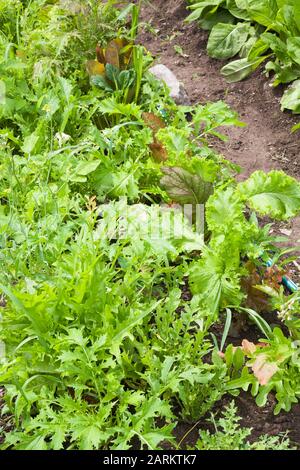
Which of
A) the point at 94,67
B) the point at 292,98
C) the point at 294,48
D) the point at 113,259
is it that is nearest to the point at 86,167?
the point at 113,259

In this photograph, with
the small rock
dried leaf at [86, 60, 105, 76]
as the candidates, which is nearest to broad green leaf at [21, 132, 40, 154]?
dried leaf at [86, 60, 105, 76]

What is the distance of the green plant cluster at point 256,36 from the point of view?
3768mm

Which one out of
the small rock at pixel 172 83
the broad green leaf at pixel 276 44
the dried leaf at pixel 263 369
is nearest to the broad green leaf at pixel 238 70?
the broad green leaf at pixel 276 44

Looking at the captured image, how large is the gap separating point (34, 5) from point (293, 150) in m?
2.01

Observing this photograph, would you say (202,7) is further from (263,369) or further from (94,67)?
(263,369)

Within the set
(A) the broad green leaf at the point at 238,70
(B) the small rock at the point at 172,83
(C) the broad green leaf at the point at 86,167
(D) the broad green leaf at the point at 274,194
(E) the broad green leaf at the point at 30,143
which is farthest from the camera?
(A) the broad green leaf at the point at 238,70

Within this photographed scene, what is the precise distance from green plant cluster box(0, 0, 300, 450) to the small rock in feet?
0.29

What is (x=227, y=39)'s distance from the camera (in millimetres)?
4262

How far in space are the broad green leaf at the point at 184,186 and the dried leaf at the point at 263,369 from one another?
808 mm

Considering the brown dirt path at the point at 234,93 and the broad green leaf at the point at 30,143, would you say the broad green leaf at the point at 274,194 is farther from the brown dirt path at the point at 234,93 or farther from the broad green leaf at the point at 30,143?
the broad green leaf at the point at 30,143

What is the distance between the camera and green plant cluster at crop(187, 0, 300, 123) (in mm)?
3768

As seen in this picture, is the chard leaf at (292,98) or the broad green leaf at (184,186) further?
the chard leaf at (292,98)

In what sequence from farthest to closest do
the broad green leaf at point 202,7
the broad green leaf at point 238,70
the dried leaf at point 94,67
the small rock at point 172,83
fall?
1. the broad green leaf at point 202,7
2. the broad green leaf at point 238,70
3. the small rock at point 172,83
4. the dried leaf at point 94,67

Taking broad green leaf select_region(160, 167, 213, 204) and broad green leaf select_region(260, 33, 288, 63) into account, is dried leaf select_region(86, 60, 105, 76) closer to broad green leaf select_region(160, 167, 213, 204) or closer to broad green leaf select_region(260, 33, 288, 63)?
broad green leaf select_region(260, 33, 288, 63)
